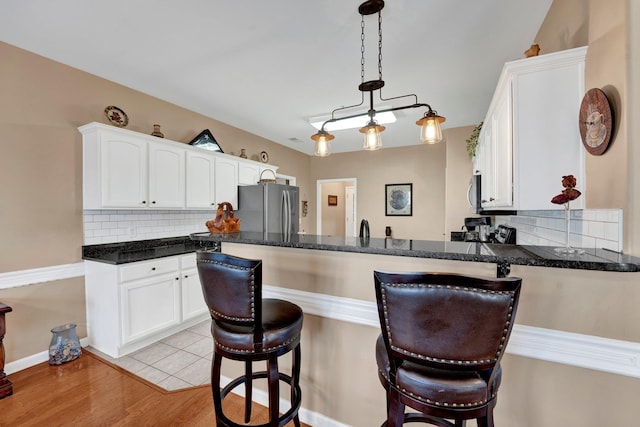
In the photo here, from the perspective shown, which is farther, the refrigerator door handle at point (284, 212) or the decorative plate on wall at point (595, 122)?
the refrigerator door handle at point (284, 212)

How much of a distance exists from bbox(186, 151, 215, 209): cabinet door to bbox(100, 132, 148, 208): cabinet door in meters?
0.56

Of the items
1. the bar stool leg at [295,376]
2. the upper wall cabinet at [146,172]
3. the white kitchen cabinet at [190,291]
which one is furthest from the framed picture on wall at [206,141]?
the bar stool leg at [295,376]

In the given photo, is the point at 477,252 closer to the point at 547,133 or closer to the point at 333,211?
the point at 547,133

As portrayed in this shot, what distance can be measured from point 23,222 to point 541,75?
406cm

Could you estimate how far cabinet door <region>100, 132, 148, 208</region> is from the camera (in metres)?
2.67

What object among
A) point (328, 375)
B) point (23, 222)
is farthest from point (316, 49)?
point (23, 222)

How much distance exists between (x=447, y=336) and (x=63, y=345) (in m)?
3.28

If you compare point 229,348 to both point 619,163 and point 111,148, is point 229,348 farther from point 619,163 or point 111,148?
point 111,148

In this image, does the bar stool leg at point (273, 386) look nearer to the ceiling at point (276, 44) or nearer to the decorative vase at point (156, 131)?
the ceiling at point (276, 44)

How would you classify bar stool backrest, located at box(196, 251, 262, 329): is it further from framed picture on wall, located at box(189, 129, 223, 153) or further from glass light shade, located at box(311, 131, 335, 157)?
framed picture on wall, located at box(189, 129, 223, 153)

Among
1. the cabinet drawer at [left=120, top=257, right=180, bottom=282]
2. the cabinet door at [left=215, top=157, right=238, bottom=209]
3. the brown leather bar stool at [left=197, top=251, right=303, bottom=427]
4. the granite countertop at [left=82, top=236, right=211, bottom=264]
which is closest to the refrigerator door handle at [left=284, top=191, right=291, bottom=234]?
the cabinet door at [left=215, top=157, right=238, bottom=209]

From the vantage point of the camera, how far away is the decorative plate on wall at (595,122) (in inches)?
47.0

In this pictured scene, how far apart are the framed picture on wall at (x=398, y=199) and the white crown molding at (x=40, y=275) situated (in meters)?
5.14

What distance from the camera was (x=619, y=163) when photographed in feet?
3.75
